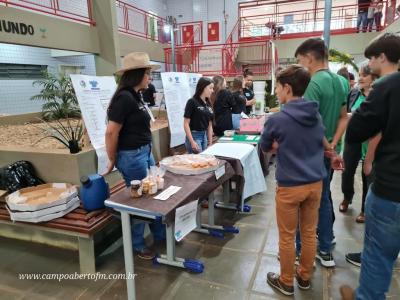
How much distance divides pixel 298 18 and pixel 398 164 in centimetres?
1293

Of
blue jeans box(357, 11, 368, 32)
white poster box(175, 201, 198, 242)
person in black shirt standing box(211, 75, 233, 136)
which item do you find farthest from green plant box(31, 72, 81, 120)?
blue jeans box(357, 11, 368, 32)

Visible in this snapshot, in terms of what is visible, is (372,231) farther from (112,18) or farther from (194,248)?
(112,18)

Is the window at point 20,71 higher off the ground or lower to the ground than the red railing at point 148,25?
lower

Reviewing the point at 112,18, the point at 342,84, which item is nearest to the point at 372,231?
the point at 342,84

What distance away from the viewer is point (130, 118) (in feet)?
6.57

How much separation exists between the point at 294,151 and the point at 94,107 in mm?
1832

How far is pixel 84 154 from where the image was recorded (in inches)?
93.1

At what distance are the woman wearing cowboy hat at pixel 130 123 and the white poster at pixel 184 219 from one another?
0.50 m

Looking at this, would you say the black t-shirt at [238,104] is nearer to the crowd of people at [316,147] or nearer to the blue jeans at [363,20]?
the crowd of people at [316,147]

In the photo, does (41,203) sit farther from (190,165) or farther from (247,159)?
(247,159)

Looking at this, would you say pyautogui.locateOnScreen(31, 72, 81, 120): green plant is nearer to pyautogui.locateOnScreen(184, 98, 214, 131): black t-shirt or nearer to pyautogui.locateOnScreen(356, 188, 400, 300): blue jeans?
pyautogui.locateOnScreen(184, 98, 214, 131): black t-shirt

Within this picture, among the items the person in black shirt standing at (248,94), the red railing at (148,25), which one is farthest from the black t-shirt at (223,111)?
the red railing at (148,25)

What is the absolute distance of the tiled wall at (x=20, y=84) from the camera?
6316 mm

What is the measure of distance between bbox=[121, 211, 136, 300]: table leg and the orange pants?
2.82 feet
